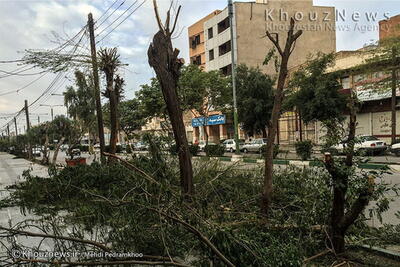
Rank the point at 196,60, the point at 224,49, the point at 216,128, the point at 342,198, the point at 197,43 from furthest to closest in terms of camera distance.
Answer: the point at 196,60, the point at 197,43, the point at 216,128, the point at 224,49, the point at 342,198

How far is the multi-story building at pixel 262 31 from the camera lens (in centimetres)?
4047

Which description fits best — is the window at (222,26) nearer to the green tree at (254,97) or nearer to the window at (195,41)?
the window at (195,41)

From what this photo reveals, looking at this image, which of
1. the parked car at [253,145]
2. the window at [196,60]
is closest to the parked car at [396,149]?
the parked car at [253,145]

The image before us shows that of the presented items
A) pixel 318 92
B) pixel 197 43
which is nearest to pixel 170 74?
pixel 318 92

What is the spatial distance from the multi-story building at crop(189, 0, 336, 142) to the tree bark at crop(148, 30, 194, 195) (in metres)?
34.6

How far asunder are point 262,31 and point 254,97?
16413 mm

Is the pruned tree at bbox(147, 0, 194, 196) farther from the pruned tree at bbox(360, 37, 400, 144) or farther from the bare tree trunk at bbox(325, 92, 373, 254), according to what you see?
the pruned tree at bbox(360, 37, 400, 144)

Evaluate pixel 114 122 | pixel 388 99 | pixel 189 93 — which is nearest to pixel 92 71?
pixel 114 122

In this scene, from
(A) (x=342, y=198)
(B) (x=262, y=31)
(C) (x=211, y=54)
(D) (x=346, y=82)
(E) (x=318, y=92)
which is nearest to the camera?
(A) (x=342, y=198)

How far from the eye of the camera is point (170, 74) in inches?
234

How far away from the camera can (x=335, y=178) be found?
383 centimetres

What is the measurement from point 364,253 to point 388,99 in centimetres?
2434

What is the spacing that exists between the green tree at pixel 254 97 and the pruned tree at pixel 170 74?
2194 centimetres

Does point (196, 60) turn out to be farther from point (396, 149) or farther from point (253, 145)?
point (396, 149)
